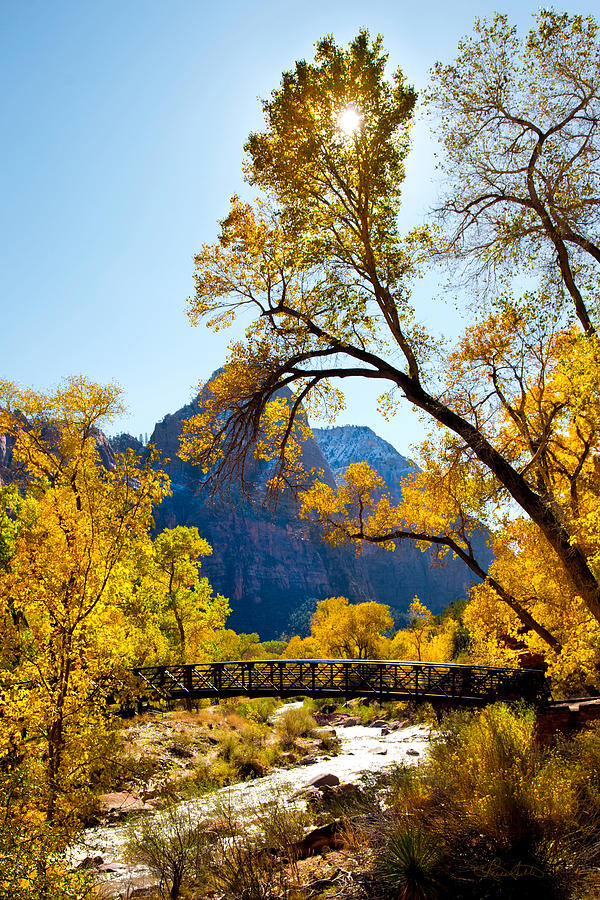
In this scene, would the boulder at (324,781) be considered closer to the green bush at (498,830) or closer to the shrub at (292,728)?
the green bush at (498,830)

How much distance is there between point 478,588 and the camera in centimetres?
1541

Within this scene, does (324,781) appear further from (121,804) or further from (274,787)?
(121,804)

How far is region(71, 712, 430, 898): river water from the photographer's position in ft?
35.0

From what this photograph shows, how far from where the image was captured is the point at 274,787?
1695 centimetres

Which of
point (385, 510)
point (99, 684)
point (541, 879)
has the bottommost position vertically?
point (541, 879)

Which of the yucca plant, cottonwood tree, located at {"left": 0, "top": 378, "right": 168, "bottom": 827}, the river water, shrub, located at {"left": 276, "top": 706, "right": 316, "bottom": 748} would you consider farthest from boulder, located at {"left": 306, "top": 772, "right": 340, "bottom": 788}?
shrub, located at {"left": 276, "top": 706, "right": 316, "bottom": 748}

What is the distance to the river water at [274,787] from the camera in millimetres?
10656

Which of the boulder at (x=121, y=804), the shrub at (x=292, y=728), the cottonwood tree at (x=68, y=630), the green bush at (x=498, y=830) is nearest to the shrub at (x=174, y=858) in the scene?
the cottonwood tree at (x=68, y=630)

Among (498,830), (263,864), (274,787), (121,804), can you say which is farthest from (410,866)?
(121,804)

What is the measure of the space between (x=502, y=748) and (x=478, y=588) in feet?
27.7

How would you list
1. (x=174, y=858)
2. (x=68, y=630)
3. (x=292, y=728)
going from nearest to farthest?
Answer: (x=68, y=630), (x=174, y=858), (x=292, y=728)

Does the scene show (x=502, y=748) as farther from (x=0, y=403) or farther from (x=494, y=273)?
(x=0, y=403)

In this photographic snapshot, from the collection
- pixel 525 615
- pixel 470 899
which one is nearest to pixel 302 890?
pixel 470 899

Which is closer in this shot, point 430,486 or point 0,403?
point 430,486
